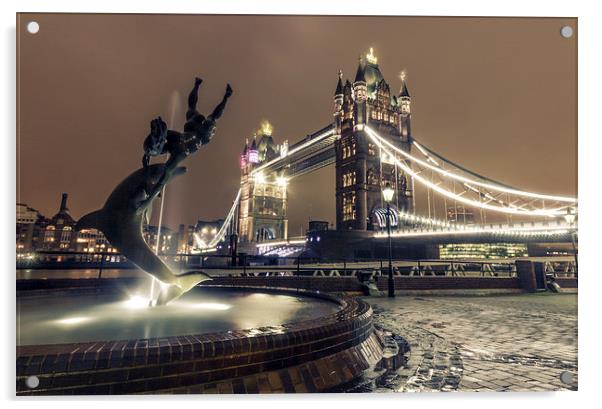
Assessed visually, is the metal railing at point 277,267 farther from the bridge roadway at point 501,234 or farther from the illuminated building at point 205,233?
the illuminated building at point 205,233

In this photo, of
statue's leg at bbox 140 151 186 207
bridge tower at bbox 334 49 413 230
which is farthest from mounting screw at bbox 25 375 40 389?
bridge tower at bbox 334 49 413 230

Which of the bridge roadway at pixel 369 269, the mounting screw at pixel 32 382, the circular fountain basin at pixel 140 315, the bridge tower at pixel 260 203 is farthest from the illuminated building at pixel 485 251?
the mounting screw at pixel 32 382

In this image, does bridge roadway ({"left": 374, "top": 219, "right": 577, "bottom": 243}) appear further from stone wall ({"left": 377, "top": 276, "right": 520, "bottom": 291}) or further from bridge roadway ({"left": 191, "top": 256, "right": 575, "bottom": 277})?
stone wall ({"left": 377, "top": 276, "right": 520, "bottom": 291})

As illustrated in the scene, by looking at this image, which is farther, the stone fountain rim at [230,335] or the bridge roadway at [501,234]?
the bridge roadway at [501,234]

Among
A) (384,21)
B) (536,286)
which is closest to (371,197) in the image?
(536,286)

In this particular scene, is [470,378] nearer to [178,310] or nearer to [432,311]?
[178,310]

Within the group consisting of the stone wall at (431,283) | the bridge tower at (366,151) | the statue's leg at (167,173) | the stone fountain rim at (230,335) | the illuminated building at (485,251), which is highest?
the bridge tower at (366,151)
